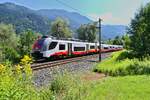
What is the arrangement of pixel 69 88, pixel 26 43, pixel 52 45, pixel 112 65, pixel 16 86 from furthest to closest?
pixel 26 43 < pixel 52 45 < pixel 112 65 < pixel 69 88 < pixel 16 86

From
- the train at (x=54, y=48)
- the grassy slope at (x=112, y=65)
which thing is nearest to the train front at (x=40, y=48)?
the train at (x=54, y=48)

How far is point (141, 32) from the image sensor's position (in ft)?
161

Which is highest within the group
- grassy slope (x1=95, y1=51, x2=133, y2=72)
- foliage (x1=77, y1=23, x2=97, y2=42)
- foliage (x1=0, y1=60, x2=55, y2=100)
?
foliage (x1=77, y1=23, x2=97, y2=42)

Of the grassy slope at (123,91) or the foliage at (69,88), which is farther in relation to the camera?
the grassy slope at (123,91)

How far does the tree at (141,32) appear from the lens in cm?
4744

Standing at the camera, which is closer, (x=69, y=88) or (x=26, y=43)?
(x=69, y=88)

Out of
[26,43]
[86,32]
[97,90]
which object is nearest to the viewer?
[97,90]

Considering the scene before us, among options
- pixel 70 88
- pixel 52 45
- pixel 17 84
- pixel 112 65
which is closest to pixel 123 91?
pixel 70 88

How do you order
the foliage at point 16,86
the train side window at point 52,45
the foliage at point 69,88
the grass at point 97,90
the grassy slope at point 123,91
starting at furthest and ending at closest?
the train side window at point 52,45 → the grassy slope at point 123,91 → the grass at point 97,90 → the foliage at point 69,88 → the foliage at point 16,86

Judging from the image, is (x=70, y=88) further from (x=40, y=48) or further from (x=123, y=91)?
(x=40, y=48)

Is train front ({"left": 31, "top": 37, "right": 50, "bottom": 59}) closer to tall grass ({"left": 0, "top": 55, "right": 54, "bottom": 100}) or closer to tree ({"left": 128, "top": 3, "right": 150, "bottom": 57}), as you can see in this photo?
tree ({"left": 128, "top": 3, "right": 150, "bottom": 57})

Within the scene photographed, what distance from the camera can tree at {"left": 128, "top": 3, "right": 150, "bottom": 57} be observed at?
47438 millimetres

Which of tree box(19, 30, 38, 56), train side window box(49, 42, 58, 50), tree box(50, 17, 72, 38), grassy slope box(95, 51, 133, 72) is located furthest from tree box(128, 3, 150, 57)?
tree box(50, 17, 72, 38)

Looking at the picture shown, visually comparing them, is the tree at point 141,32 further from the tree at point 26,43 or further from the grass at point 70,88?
the tree at point 26,43
